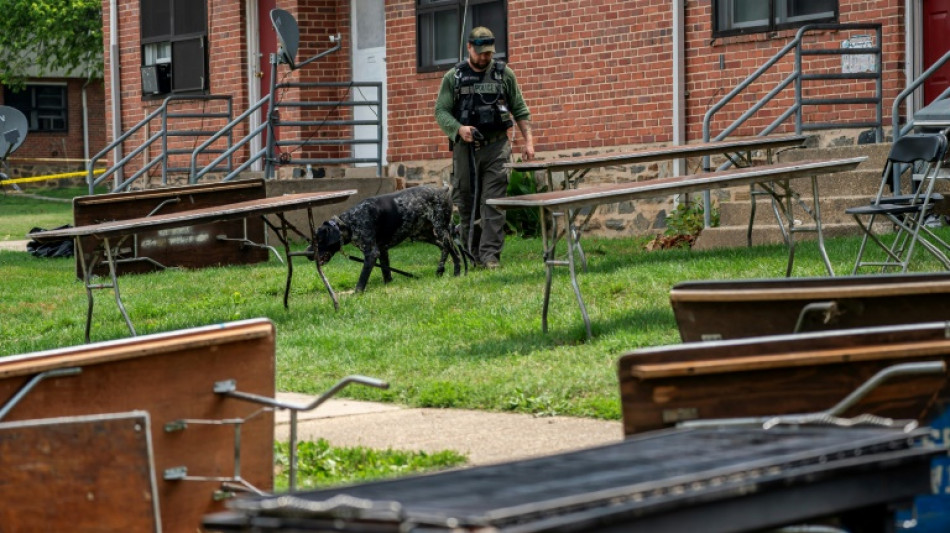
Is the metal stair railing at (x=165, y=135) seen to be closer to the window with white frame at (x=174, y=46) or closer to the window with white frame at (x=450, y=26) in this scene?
the window with white frame at (x=174, y=46)

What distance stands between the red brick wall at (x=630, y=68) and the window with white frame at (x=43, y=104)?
25832 mm

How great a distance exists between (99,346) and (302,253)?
251 inches

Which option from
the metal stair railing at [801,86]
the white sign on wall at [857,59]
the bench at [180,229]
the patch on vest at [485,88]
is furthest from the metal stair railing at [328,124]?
the white sign on wall at [857,59]

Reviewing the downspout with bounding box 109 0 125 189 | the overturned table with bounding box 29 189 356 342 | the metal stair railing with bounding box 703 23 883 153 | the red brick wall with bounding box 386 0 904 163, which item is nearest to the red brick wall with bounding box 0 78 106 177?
the downspout with bounding box 109 0 125 189

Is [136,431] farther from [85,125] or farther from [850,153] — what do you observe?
[85,125]

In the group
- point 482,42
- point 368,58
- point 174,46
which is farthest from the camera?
point 174,46

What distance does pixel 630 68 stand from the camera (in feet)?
52.9

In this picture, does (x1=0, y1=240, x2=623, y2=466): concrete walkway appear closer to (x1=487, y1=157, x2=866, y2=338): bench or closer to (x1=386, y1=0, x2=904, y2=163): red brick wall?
(x1=487, y1=157, x2=866, y2=338): bench

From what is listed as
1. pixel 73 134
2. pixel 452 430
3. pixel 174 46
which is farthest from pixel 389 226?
pixel 73 134

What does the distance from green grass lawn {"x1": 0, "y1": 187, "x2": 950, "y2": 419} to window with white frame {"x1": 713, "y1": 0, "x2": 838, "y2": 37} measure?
2.42 metres

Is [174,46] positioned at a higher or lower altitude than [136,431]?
higher

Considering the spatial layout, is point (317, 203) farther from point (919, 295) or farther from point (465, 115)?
point (919, 295)

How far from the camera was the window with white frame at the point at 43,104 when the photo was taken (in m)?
41.7

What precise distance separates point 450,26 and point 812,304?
1426cm
